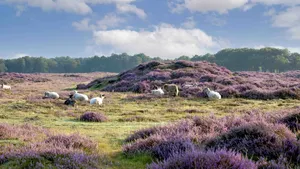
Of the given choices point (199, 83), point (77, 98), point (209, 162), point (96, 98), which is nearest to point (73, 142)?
point (209, 162)

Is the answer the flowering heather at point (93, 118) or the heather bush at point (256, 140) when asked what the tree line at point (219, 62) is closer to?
the flowering heather at point (93, 118)

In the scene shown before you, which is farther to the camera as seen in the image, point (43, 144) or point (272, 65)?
point (272, 65)

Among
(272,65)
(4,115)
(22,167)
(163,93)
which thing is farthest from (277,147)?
(272,65)

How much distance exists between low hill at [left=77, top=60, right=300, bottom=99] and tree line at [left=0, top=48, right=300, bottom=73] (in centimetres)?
7598

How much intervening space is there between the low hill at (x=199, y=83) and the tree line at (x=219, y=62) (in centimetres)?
7598

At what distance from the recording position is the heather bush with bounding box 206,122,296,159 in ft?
21.0

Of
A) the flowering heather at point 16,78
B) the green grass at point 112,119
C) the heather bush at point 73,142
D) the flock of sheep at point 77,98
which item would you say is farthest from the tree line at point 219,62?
the heather bush at point 73,142

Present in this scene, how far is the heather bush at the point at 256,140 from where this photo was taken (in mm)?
6393

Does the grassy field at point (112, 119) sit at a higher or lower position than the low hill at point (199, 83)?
lower

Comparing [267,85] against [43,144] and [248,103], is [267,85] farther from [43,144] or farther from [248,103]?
[43,144]

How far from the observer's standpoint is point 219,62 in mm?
126000

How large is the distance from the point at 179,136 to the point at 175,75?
31.8m

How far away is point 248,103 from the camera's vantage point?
71.0ft

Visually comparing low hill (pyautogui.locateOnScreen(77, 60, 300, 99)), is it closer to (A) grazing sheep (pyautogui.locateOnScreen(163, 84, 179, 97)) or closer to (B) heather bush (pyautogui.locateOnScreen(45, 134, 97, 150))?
(A) grazing sheep (pyautogui.locateOnScreen(163, 84, 179, 97))
